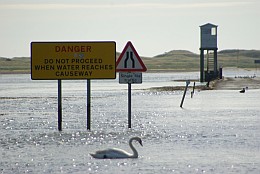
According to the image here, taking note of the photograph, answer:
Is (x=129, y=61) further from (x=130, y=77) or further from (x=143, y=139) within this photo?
(x=143, y=139)

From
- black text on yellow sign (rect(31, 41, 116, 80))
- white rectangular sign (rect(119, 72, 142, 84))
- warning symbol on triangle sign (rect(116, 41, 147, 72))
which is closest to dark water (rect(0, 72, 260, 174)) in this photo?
white rectangular sign (rect(119, 72, 142, 84))

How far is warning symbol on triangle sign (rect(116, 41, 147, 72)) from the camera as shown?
967 inches

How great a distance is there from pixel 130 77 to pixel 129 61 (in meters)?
0.46

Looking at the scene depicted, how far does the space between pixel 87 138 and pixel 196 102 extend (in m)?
19.4

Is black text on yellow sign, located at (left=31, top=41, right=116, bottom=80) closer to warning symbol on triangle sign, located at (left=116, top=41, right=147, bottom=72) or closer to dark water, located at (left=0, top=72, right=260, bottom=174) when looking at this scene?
warning symbol on triangle sign, located at (left=116, top=41, right=147, bottom=72)

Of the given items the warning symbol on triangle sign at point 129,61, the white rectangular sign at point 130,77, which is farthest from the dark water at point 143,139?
the warning symbol on triangle sign at point 129,61

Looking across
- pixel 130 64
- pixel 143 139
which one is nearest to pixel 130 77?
pixel 130 64

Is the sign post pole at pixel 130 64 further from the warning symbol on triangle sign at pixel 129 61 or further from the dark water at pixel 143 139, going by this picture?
the dark water at pixel 143 139

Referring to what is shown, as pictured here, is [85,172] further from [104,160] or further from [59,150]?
[59,150]

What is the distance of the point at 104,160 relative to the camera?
18016 mm

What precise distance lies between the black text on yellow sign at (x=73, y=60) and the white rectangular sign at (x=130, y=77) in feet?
1.34

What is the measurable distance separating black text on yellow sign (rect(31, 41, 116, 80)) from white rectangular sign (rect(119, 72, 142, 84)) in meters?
0.41

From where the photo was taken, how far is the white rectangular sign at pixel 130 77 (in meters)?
24.8

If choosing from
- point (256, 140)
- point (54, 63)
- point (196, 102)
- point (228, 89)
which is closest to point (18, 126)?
point (54, 63)
